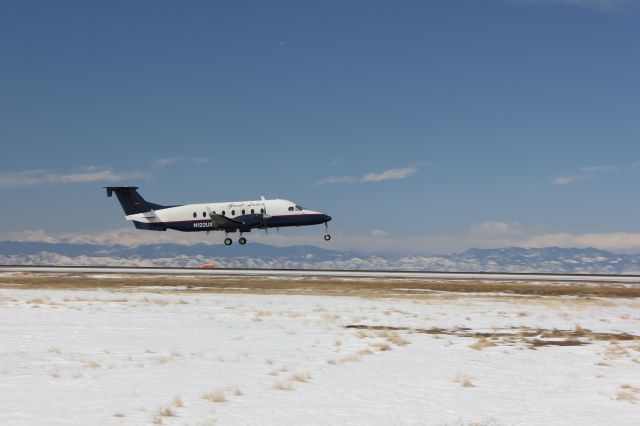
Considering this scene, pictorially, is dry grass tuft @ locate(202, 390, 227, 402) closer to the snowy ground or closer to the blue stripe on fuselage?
the snowy ground

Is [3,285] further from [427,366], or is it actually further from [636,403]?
[636,403]

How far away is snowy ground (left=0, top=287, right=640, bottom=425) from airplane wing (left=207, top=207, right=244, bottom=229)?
37428 millimetres

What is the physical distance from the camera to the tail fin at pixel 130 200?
241 ft

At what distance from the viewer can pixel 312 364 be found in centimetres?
1686

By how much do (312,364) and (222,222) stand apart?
53015 millimetres

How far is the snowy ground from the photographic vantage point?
11.8 meters

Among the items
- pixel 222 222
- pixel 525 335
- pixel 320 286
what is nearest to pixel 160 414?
pixel 525 335

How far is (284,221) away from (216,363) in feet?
170

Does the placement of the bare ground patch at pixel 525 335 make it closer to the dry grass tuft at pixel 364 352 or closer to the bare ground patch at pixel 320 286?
the dry grass tuft at pixel 364 352

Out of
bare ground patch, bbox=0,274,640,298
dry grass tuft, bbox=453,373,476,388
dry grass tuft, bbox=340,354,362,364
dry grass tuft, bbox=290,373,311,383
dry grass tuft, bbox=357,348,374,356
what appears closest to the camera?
dry grass tuft, bbox=453,373,476,388

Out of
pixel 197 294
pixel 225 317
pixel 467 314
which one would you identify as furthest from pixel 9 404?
pixel 197 294

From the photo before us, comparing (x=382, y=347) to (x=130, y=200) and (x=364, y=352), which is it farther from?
(x=130, y=200)

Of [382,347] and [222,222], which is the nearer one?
[382,347]

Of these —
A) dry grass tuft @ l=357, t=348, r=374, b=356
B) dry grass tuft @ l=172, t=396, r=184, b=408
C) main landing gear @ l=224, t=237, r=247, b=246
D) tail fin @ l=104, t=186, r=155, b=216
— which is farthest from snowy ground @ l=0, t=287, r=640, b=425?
tail fin @ l=104, t=186, r=155, b=216
